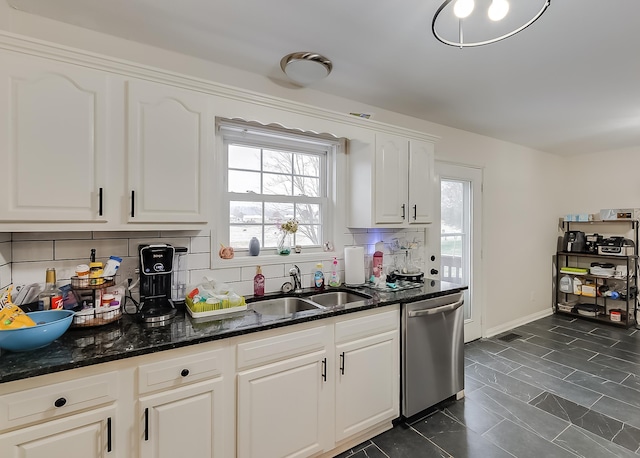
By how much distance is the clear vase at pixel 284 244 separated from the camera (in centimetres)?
244

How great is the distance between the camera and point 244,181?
7.72ft

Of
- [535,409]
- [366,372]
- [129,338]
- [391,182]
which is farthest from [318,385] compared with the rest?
[535,409]

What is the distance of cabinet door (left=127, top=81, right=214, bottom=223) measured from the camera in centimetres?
160

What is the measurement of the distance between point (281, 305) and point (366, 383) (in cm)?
76

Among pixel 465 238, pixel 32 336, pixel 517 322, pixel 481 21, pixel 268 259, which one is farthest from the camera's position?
pixel 517 322

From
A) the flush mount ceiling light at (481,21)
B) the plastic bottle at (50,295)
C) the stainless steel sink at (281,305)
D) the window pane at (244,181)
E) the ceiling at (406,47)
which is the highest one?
the ceiling at (406,47)

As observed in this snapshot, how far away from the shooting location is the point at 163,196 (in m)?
1.68

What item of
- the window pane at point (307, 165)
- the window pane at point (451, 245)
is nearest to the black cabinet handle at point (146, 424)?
the window pane at point (307, 165)

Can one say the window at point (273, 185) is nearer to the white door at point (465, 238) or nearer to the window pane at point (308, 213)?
the window pane at point (308, 213)

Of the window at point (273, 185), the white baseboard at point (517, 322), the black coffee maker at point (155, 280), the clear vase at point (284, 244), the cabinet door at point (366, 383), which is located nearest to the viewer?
the black coffee maker at point (155, 280)

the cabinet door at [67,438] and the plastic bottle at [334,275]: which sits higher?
the plastic bottle at [334,275]

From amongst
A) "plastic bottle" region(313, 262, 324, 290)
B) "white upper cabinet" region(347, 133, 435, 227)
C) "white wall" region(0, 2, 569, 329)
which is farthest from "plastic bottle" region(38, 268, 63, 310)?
"white upper cabinet" region(347, 133, 435, 227)

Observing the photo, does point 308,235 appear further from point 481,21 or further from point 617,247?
point 617,247

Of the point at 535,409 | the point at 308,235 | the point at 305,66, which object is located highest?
the point at 305,66
